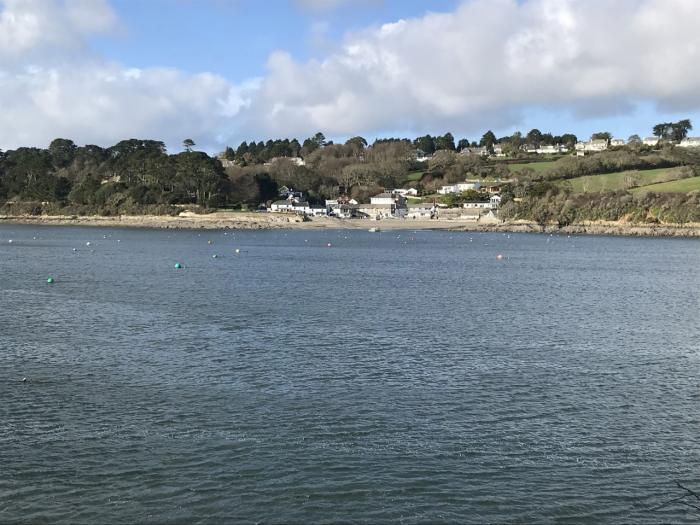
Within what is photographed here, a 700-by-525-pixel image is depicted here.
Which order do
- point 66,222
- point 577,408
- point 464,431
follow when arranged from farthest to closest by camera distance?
point 66,222
point 577,408
point 464,431

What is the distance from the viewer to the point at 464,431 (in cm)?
1370

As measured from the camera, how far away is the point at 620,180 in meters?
119

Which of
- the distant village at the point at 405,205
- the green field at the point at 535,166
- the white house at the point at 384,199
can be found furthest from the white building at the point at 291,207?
the green field at the point at 535,166

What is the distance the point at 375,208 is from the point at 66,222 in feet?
175

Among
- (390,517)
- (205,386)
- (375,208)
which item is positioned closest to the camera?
(390,517)

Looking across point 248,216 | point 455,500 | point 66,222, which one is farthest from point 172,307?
point 66,222

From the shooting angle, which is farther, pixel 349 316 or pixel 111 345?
pixel 349 316

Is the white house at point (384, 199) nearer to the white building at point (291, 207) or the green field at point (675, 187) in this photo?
the white building at point (291, 207)

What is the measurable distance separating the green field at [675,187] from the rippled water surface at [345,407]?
255 ft

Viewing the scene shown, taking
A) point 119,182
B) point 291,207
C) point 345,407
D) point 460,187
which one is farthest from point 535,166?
point 345,407

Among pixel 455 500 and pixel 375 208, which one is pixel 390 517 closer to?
pixel 455 500

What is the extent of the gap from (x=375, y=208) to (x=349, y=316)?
103682 millimetres

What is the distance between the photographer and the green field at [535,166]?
472ft

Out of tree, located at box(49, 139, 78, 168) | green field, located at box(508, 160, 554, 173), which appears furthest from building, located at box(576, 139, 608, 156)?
tree, located at box(49, 139, 78, 168)
